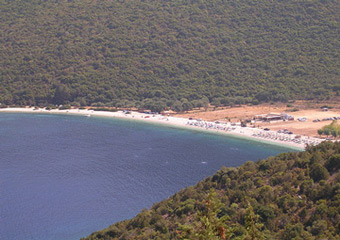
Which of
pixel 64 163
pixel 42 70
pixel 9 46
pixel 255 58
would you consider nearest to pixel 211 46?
pixel 255 58

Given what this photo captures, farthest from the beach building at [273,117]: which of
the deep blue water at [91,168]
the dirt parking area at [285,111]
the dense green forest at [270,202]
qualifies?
the dense green forest at [270,202]

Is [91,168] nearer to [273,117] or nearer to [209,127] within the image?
[209,127]

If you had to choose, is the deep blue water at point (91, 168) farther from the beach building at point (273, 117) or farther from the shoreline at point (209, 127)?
the beach building at point (273, 117)

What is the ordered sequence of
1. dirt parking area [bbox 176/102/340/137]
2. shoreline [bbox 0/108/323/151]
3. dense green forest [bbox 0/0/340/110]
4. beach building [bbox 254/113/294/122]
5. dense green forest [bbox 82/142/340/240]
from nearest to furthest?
dense green forest [bbox 82/142/340/240], shoreline [bbox 0/108/323/151], dirt parking area [bbox 176/102/340/137], beach building [bbox 254/113/294/122], dense green forest [bbox 0/0/340/110]

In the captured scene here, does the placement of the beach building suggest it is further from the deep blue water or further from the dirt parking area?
the deep blue water

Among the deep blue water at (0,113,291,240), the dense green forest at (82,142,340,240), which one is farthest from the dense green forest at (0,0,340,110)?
Result: the dense green forest at (82,142,340,240)

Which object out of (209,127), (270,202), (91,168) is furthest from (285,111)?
(270,202)

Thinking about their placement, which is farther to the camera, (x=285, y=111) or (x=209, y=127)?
(x=285, y=111)

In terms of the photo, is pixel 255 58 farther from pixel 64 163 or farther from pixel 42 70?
pixel 64 163
